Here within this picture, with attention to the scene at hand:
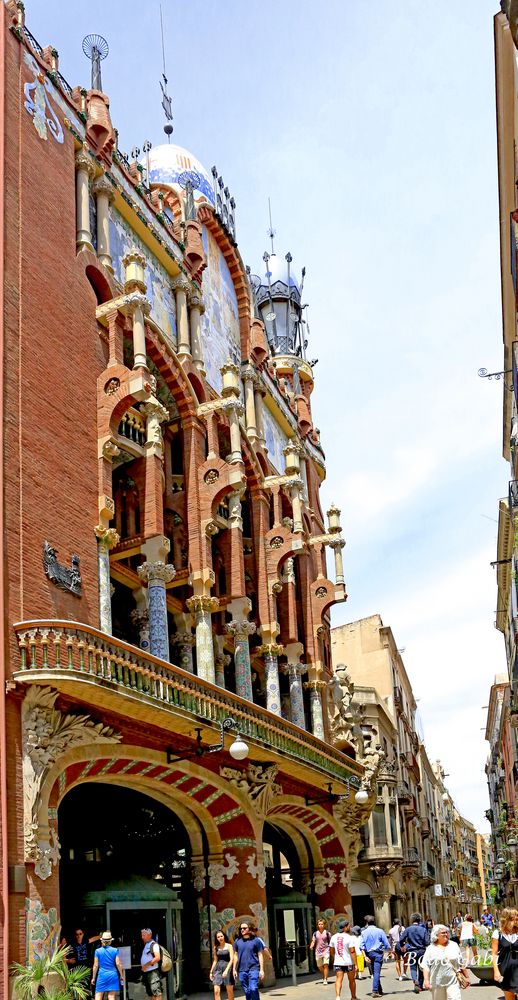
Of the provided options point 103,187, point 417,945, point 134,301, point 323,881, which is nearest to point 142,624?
point 134,301

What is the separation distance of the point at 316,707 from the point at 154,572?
528 inches

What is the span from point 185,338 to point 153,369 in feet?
5.65

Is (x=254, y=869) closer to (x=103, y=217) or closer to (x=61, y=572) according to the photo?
(x=61, y=572)

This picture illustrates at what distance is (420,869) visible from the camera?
6388cm

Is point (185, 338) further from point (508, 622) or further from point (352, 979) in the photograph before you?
point (508, 622)

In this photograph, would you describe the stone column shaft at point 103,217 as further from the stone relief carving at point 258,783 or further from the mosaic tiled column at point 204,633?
the stone relief carving at point 258,783

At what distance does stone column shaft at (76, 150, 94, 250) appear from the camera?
942 inches

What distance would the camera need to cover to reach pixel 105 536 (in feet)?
70.8

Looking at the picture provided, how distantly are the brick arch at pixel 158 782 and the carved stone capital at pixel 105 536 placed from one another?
13.3 feet

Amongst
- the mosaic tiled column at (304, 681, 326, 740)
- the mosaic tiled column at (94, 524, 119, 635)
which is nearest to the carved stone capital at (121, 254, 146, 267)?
the mosaic tiled column at (94, 524, 119, 635)

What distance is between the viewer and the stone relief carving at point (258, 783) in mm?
25031

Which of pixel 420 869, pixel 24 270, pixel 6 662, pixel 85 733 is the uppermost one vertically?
pixel 24 270

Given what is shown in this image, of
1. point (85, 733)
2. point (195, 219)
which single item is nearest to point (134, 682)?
point (85, 733)

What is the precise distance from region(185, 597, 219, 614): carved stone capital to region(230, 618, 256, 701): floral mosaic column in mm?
2720
